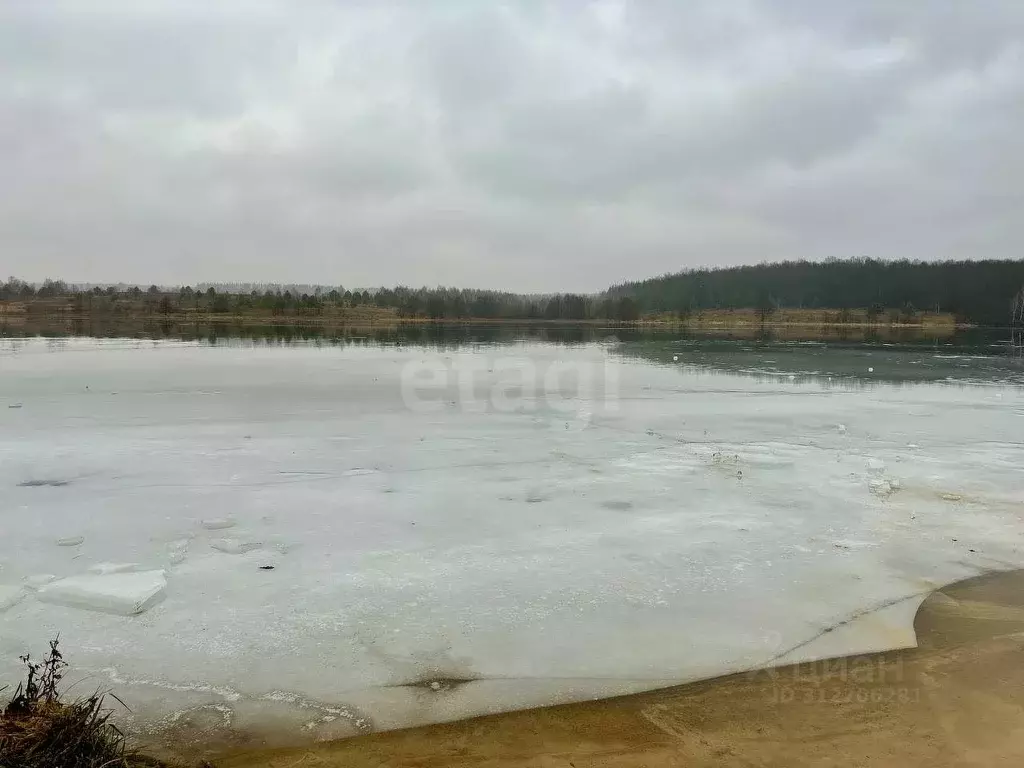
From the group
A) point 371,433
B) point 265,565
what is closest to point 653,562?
point 265,565

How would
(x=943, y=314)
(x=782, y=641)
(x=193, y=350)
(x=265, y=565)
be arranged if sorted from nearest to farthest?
(x=782, y=641), (x=265, y=565), (x=193, y=350), (x=943, y=314)

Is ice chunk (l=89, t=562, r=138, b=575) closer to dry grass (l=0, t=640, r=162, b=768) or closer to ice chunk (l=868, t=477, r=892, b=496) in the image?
dry grass (l=0, t=640, r=162, b=768)

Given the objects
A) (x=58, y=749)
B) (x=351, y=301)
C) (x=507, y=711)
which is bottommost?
(x=507, y=711)

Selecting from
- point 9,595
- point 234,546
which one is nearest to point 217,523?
point 234,546

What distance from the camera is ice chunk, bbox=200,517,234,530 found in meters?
5.09

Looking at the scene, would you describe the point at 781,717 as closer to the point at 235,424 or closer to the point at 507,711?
the point at 507,711

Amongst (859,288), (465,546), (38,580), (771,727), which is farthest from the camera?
(859,288)

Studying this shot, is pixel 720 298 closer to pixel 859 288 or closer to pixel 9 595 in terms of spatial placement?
pixel 859 288

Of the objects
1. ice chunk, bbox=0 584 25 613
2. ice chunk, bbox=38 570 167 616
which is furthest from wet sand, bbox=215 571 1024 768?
ice chunk, bbox=0 584 25 613

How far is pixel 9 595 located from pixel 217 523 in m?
1.50

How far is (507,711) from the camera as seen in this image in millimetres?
2887

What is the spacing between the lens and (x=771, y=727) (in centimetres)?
278

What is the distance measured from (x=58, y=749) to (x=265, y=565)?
221 centimetres

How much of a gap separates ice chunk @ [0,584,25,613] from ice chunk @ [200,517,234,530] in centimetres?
134
